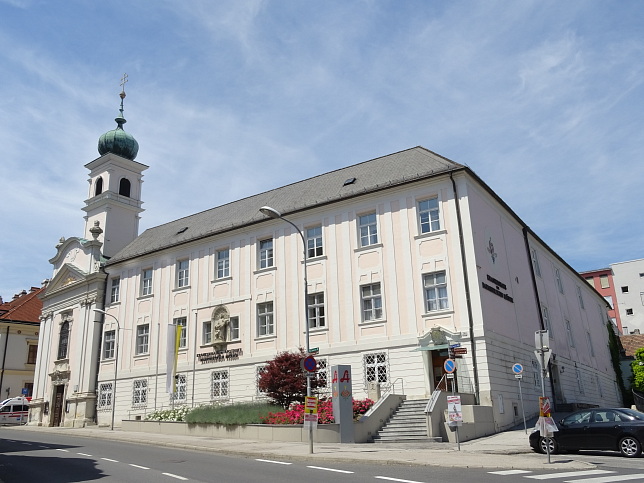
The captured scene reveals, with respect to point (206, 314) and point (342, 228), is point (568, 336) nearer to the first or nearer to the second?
point (342, 228)

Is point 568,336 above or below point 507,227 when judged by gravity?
below

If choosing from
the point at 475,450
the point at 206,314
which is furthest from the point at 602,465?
the point at 206,314

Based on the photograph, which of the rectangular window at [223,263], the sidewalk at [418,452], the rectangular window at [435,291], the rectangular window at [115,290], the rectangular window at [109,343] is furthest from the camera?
the rectangular window at [115,290]

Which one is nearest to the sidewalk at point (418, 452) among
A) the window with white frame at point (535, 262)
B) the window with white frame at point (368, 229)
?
the window with white frame at point (368, 229)

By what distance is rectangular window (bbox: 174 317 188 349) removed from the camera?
32719mm

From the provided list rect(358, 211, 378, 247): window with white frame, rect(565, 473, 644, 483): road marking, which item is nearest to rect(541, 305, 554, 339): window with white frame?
rect(358, 211, 378, 247): window with white frame

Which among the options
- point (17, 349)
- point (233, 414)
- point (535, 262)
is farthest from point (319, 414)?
point (17, 349)

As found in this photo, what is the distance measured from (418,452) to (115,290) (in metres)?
28.4

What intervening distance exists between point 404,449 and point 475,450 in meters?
2.09

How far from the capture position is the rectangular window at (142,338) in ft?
115

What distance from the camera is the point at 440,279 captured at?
2508cm

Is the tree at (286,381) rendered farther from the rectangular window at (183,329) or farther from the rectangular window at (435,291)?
the rectangular window at (183,329)

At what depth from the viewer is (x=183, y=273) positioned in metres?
34.6

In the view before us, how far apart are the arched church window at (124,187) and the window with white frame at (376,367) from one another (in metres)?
28.3
